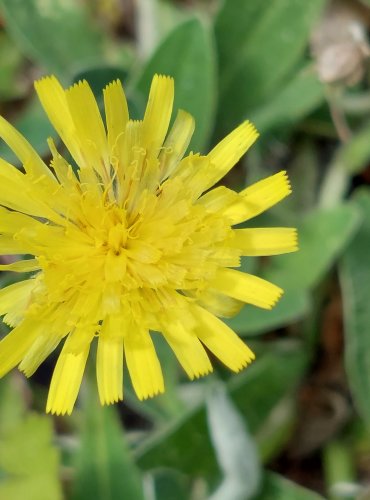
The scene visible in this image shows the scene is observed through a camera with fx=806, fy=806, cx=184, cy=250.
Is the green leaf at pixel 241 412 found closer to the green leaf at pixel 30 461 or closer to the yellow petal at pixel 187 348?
the green leaf at pixel 30 461

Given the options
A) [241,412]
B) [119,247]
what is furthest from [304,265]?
[119,247]

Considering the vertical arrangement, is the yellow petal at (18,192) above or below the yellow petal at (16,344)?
above

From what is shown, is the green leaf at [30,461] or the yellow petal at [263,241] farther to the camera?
the green leaf at [30,461]

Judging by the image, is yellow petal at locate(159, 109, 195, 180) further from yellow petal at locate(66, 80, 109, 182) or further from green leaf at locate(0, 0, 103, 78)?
green leaf at locate(0, 0, 103, 78)

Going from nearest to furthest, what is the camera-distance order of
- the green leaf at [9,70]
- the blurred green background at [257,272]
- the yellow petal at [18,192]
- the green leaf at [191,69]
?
the yellow petal at [18,192] → the blurred green background at [257,272] → the green leaf at [191,69] → the green leaf at [9,70]

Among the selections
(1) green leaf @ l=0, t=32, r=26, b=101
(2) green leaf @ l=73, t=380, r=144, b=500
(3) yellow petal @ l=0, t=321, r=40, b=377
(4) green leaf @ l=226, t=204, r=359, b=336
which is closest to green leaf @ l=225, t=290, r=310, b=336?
(4) green leaf @ l=226, t=204, r=359, b=336

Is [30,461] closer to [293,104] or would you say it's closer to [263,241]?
[263,241]

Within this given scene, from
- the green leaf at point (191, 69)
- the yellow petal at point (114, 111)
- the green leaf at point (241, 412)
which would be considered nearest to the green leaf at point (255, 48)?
the green leaf at point (191, 69)
